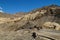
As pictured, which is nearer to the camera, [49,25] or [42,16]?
[49,25]

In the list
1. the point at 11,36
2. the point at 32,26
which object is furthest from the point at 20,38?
the point at 32,26

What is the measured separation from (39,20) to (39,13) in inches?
119

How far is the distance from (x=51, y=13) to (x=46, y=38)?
1723 cm

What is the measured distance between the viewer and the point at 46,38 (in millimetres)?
15625

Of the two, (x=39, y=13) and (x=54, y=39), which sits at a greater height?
(x=39, y=13)

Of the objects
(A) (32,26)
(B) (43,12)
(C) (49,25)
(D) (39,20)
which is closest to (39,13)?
(B) (43,12)

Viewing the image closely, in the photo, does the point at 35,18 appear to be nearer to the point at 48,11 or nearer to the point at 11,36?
the point at 48,11

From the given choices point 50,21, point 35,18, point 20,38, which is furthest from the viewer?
point 35,18

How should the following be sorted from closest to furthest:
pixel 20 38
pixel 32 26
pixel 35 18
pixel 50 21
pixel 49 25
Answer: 1. pixel 20 38
2. pixel 32 26
3. pixel 49 25
4. pixel 50 21
5. pixel 35 18

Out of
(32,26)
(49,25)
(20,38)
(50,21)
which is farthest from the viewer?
(50,21)

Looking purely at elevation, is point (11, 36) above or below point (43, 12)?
below

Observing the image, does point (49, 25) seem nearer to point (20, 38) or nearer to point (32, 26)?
point (32, 26)

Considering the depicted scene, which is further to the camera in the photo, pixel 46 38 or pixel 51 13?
pixel 51 13

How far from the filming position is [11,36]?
51.8 feet
